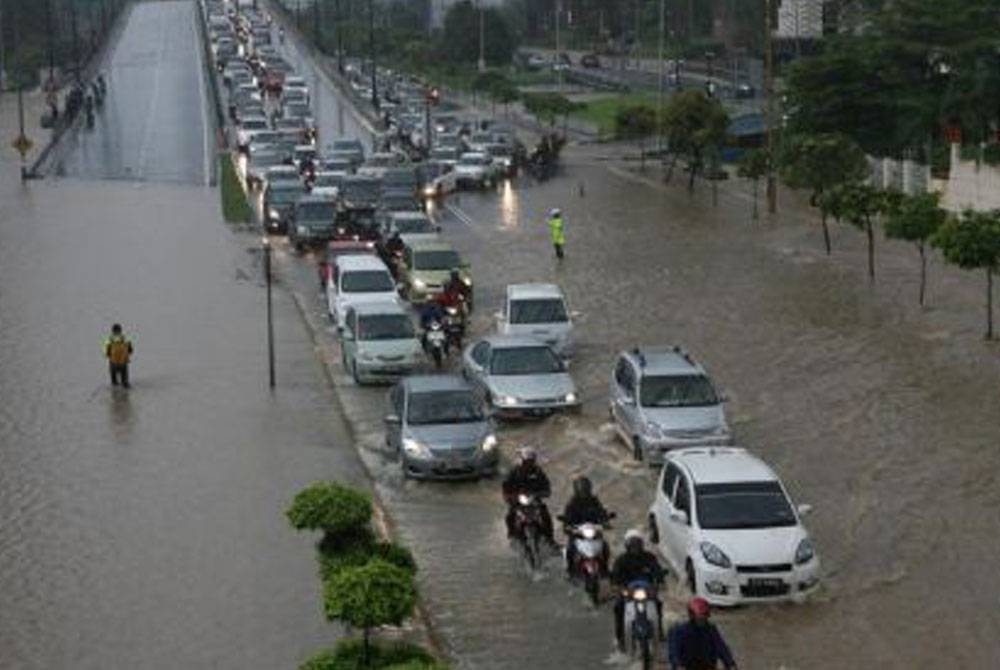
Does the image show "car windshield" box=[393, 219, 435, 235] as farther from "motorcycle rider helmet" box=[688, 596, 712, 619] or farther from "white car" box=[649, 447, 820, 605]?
"motorcycle rider helmet" box=[688, 596, 712, 619]

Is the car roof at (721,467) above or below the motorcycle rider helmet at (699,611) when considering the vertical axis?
below

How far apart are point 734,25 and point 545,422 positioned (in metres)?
121

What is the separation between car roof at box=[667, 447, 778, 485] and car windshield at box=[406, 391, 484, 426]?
4573mm

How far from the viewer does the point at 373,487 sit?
2297cm

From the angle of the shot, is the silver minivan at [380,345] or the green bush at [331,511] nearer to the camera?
the green bush at [331,511]

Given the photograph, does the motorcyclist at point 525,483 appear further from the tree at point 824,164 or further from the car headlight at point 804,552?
the tree at point 824,164

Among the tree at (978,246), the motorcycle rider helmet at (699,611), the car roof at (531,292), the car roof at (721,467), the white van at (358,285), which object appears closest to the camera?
the motorcycle rider helmet at (699,611)

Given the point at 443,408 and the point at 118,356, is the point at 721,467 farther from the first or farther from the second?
the point at 118,356

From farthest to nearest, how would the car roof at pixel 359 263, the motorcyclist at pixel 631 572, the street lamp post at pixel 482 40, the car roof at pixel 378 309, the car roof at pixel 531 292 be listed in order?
the street lamp post at pixel 482 40 < the car roof at pixel 359 263 < the car roof at pixel 531 292 < the car roof at pixel 378 309 < the motorcyclist at pixel 631 572

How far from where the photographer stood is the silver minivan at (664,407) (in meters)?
23.2

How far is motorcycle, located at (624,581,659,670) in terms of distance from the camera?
51.5 feet

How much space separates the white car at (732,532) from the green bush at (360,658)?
12.9 feet

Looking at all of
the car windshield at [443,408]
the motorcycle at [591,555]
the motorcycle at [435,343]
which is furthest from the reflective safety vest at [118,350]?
the motorcycle at [591,555]

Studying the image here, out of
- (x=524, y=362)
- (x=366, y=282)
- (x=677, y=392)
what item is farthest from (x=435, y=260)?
(x=677, y=392)
